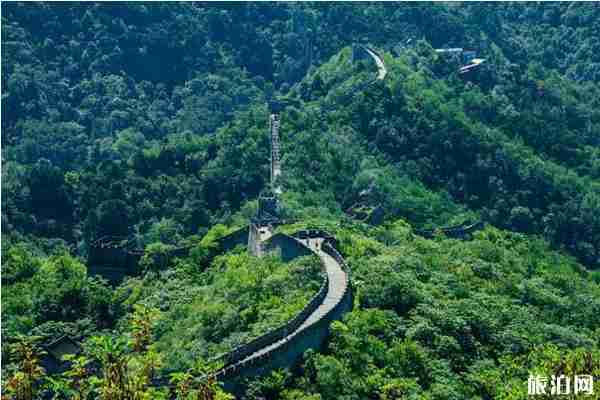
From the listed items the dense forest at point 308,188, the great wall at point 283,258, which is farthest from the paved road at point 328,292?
Result: the dense forest at point 308,188

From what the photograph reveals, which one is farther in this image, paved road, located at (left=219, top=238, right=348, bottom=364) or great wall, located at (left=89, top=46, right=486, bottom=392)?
paved road, located at (left=219, top=238, right=348, bottom=364)

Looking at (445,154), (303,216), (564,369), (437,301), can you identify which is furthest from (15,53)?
(564,369)

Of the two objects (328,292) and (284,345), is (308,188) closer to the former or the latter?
(328,292)

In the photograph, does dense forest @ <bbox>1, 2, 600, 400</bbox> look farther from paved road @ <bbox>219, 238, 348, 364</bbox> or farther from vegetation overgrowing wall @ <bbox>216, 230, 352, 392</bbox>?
paved road @ <bbox>219, 238, 348, 364</bbox>

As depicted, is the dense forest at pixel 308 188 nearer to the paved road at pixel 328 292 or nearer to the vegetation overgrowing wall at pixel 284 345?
the vegetation overgrowing wall at pixel 284 345

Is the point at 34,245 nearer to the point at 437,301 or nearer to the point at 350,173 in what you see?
the point at 350,173

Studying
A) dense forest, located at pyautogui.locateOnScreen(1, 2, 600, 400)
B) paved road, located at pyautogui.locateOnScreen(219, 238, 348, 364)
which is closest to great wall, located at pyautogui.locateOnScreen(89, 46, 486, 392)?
paved road, located at pyautogui.locateOnScreen(219, 238, 348, 364)

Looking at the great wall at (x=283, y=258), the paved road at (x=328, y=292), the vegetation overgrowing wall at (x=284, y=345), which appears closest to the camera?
the vegetation overgrowing wall at (x=284, y=345)
